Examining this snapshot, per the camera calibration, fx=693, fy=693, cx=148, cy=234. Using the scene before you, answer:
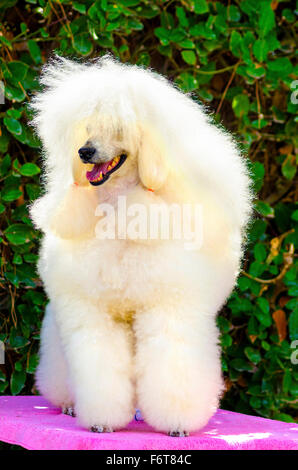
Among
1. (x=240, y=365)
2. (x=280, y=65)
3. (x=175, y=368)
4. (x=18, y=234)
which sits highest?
(x=280, y=65)

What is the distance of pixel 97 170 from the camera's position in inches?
62.7

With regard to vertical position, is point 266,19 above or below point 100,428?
above

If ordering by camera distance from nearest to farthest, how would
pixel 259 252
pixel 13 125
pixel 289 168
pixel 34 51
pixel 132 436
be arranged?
1. pixel 132 436
2. pixel 13 125
3. pixel 34 51
4. pixel 259 252
5. pixel 289 168

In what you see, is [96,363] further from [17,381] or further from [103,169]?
[17,381]

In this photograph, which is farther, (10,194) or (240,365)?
(240,365)

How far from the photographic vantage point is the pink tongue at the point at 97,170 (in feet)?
5.20

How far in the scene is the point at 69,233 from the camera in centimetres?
166

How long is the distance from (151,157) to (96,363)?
1.62ft

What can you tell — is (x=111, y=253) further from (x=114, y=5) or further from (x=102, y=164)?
(x=114, y=5)

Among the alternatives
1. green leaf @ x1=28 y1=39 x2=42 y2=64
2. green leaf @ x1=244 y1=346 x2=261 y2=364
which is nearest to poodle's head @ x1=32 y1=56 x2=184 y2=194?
green leaf @ x1=28 y1=39 x2=42 y2=64

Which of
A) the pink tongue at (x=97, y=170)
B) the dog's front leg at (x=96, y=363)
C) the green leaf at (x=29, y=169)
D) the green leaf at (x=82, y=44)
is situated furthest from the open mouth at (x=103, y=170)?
the green leaf at (x=82, y=44)

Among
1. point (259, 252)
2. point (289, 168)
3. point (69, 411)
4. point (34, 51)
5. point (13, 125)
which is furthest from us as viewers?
point (289, 168)

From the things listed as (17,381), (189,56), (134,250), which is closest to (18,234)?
(17,381)
